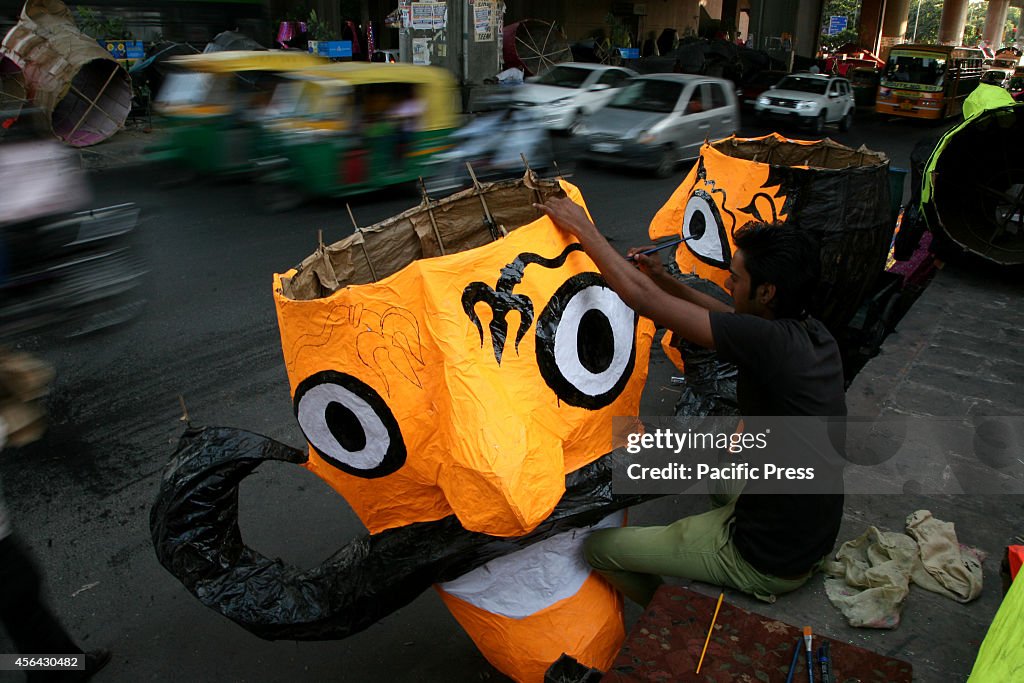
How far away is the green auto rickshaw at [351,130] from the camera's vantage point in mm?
A: 9461

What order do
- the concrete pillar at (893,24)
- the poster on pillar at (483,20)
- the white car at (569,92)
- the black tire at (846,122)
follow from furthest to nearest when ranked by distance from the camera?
the concrete pillar at (893,24), the black tire at (846,122), the poster on pillar at (483,20), the white car at (569,92)

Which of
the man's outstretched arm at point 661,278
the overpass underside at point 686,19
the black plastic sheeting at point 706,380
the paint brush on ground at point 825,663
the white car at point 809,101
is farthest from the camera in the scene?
the overpass underside at point 686,19

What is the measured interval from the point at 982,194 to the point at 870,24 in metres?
42.8

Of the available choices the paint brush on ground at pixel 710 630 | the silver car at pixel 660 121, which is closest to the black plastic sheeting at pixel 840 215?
the paint brush on ground at pixel 710 630

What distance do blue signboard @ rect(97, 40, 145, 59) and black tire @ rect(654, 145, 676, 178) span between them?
9369 millimetres

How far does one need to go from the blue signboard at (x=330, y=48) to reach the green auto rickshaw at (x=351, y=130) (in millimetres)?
7006

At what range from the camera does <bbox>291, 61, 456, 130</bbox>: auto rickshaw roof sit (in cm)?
977

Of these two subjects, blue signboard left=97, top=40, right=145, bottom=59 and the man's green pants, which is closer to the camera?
the man's green pants

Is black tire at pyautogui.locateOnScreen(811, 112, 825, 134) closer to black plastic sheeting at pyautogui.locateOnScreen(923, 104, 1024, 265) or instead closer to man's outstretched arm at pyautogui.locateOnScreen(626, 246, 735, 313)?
black plastic sheeting at pyautogui.locateOnScreen(923, 104, 1024, 265)

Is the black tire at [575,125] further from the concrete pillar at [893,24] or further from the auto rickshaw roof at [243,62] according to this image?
the concrete pillar at [893,24]

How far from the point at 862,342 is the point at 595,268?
10.6 ft

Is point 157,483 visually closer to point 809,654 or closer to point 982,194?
point 809,654

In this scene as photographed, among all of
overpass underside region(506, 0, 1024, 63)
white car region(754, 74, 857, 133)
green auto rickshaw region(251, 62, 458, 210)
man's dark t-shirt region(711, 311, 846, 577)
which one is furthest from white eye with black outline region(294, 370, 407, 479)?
overpass underside region(506, 0, 1024, 63)

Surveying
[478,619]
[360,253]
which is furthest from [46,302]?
[478,619]
